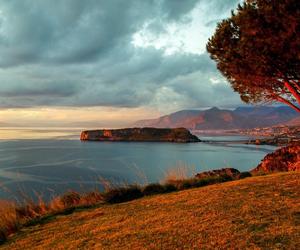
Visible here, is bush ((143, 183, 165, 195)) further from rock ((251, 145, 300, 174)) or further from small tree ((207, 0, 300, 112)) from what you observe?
rock ((251, 145, 300, 174))

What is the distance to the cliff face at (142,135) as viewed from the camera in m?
127

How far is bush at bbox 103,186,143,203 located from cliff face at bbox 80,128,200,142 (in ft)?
373

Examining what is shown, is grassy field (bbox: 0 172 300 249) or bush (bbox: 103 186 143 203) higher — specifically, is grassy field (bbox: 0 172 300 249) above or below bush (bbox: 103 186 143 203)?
above

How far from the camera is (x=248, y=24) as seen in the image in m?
8.32

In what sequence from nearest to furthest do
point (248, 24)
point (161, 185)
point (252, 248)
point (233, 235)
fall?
1. point (252, 248)
2. point (233, 235)
3. point (248, 24)
4. point (161, 185)

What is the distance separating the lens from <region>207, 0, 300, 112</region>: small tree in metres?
7.83

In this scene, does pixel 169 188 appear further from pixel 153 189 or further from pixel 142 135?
pixel 142 135

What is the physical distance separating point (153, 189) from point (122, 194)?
3.95 ft

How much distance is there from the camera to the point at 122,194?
9070 millimetres

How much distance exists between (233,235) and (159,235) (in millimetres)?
1132

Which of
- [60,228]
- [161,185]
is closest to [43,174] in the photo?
[161,185]

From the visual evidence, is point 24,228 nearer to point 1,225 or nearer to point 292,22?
point 1,225

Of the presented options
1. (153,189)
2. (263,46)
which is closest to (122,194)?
(153,189)

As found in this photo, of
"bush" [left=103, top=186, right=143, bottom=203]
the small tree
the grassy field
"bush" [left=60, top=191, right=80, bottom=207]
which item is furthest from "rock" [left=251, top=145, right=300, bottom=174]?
"bush" [left=60, top=191, right=80, bottom=207]
